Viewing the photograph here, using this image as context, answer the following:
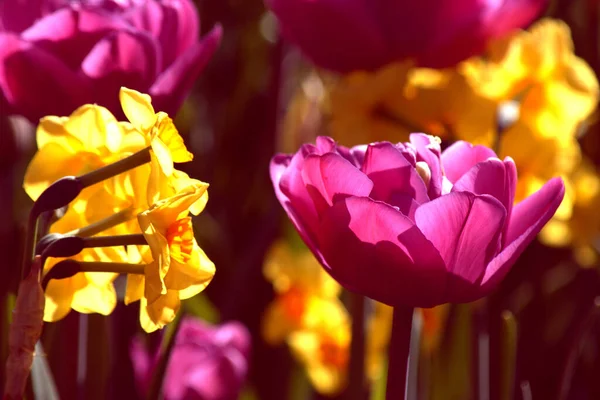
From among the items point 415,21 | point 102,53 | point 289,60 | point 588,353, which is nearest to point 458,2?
point 415,21

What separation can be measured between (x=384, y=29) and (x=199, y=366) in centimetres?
33

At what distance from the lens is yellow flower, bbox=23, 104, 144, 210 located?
1.60ft

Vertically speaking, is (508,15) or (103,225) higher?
(103,225)

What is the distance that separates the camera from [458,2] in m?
0.83

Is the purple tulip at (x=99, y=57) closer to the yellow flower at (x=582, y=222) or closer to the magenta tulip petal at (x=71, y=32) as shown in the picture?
the magenta tulip petal at (x=71, y=32)

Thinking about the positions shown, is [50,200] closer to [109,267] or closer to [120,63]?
[109,267]

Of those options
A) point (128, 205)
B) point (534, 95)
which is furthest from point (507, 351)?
point (534, 95)

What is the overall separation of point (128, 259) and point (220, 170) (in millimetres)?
1006

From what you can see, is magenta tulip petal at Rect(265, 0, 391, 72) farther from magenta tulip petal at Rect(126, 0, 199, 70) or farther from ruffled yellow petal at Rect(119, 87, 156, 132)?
ruffled yellow petal at Rect(119, 87, 156, 132)

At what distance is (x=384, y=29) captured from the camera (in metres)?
0.84

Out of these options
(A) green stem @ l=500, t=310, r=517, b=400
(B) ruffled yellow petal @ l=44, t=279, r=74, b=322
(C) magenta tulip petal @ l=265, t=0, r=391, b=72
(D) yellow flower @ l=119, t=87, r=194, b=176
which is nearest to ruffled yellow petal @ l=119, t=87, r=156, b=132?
(D) yellow flower @ l=119, t=87, r=194, b=176

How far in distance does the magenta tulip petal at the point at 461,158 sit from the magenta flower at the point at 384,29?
0.31m

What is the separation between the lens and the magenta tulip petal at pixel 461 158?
0.52m

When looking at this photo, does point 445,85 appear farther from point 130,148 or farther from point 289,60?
point 289,60
